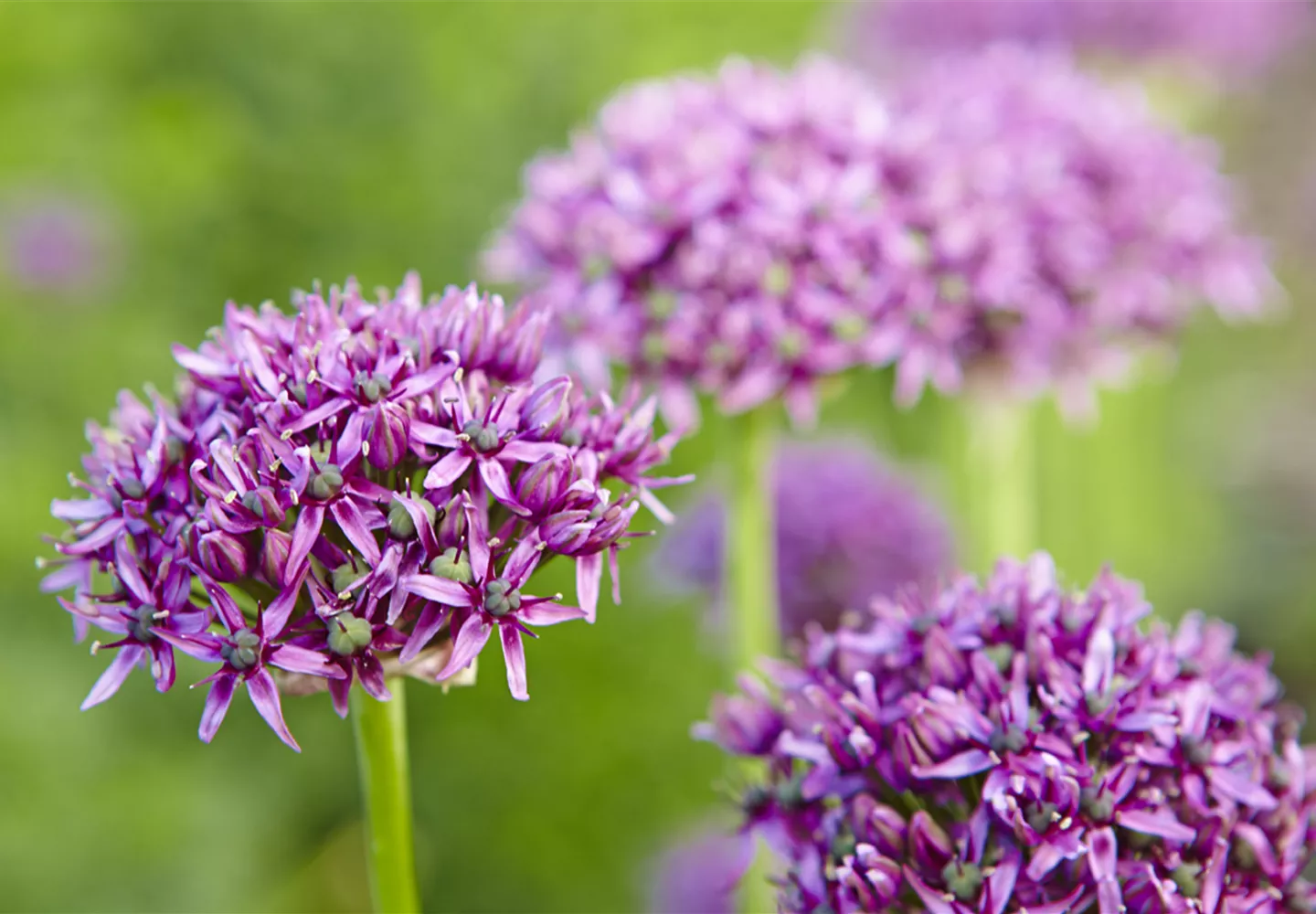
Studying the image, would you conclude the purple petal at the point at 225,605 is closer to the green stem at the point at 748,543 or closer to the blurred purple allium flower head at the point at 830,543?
the green stem at the point at 748,543

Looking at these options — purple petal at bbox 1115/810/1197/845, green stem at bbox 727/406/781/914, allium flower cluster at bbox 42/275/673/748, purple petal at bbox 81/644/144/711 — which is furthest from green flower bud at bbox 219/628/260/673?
green stem at bbox 727/406/781/914

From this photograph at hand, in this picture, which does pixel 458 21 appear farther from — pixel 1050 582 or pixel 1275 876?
pixel 1275 876

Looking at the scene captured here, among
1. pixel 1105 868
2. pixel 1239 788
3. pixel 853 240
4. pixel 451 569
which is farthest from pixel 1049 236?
pixel 451 569

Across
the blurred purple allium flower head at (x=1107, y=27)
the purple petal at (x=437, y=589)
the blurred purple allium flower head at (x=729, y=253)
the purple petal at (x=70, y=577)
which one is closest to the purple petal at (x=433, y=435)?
the purple petal at (x=437, y=589)

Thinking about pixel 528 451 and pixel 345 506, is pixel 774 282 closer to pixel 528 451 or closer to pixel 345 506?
pixel 528 451

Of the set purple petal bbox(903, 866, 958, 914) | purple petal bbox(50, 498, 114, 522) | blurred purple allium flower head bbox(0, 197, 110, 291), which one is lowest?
purple petal bbox(903, 866, 958, 914)

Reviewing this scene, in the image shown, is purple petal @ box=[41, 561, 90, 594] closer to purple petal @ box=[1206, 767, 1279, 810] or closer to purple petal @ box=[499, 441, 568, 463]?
purple petal @ box=[499, 441, 568, 463]
